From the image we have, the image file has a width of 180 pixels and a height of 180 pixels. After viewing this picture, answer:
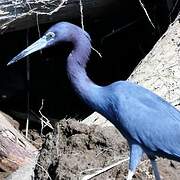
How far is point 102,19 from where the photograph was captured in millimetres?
5992

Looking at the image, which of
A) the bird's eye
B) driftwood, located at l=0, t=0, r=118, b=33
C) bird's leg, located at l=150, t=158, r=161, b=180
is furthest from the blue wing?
driftwood, located at l=0, t=0, r=118, b=33

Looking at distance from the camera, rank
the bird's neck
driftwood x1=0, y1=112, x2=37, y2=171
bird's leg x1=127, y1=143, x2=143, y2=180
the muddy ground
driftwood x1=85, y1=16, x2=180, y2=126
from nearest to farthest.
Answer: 1. bird's leg x1=127, y1=143, x2=143, y2=180
2. the bird's neck
3. the muddy ground
4. driftwood x1=85, y1=16, x2=180, y2=126
5. driftwood x1=0, y1=112, x2=37, y2=171

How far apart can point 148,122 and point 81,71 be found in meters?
0.48

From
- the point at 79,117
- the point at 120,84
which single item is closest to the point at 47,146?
the point at 120,84

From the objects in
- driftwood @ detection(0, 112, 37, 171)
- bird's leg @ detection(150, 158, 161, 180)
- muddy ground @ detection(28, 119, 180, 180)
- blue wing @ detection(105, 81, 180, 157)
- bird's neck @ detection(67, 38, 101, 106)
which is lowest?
driftwood @ detection(0, 112, 37, 171)

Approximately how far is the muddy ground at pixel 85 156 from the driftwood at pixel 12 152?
61cm

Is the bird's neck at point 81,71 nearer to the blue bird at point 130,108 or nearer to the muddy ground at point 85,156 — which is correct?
the blue bird at point 130,108

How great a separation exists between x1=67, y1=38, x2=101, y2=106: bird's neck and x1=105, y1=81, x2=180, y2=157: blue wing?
0.15 metres

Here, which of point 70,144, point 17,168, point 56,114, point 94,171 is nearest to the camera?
point 94,171

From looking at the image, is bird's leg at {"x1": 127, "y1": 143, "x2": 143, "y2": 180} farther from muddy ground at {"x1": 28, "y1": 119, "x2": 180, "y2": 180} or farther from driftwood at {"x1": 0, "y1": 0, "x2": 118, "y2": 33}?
driftwood at {"x1": 0, "y1": 0, "x2": 118, "y2": 33}

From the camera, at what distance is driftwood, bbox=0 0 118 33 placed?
5223 mm

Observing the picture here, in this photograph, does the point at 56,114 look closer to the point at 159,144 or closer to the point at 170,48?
the point at 170,48

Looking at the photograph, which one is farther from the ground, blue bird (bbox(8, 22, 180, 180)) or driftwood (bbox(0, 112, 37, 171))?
blue bird (bbox(8, 22, 180, 180))

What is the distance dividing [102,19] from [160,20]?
547mm
